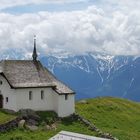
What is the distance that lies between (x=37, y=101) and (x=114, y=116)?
630 inches

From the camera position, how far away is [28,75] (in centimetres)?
7656

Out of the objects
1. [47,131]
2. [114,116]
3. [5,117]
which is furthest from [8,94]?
[114,116]

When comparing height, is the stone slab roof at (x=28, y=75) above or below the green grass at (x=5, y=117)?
above

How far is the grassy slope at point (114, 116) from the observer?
74.8 metres

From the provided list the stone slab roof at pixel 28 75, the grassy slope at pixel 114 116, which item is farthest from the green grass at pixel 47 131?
the stone slab roof at pixel 28 75

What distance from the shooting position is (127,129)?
79.0m

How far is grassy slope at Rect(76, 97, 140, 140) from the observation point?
74.8m

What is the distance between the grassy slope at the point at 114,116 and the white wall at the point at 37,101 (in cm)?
520

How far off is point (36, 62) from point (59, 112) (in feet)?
29.2

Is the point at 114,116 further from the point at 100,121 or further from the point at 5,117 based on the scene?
the point at 5,117

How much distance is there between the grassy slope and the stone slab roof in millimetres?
7835

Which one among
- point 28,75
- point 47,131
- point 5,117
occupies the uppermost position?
point 28,75

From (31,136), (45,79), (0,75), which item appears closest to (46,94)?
(45,79)

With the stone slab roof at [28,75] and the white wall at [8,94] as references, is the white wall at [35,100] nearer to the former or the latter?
the white wall at [8,94]
